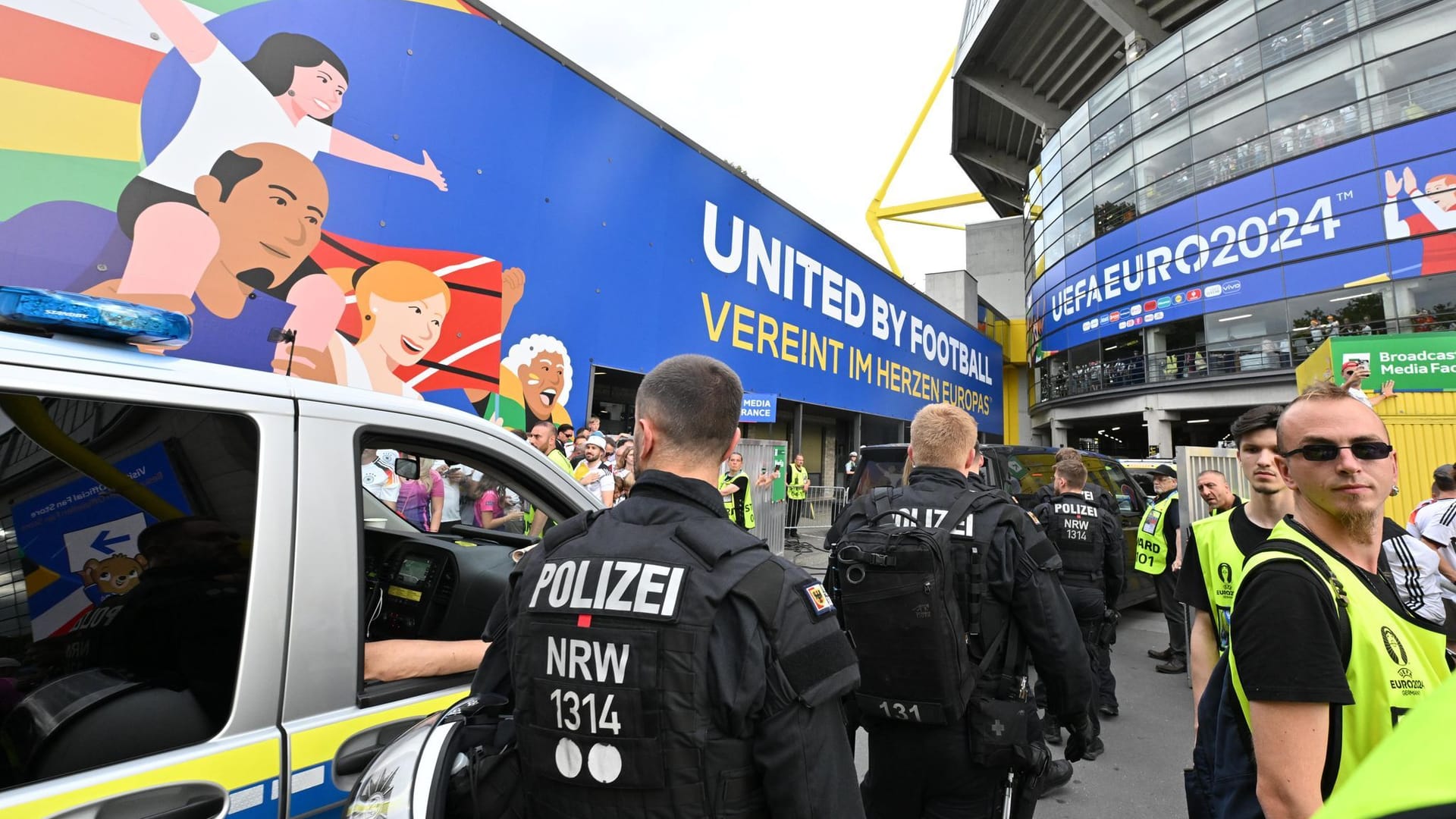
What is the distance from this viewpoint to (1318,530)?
4.96ft

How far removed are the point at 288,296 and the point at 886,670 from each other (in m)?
6.64

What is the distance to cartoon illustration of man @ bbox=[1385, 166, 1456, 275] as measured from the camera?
56.0 feet

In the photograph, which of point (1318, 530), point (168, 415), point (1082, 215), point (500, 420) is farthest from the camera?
point (1082, 215)

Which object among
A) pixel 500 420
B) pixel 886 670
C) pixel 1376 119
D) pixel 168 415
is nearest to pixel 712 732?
pixel 886 670

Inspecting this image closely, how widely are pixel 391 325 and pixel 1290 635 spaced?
758 cm

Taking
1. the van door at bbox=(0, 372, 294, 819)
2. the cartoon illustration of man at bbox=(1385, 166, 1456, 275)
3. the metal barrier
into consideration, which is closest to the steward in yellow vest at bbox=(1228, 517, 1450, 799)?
the van door at bbox=(0, 372, 294, 819)

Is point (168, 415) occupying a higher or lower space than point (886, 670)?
higher

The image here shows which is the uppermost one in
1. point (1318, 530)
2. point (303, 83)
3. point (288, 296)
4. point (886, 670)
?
point (303, 83)

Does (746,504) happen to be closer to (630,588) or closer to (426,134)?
(426,134)

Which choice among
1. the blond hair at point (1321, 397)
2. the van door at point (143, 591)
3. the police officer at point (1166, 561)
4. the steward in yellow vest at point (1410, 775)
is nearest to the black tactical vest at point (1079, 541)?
the police officer at point (1166, 561)

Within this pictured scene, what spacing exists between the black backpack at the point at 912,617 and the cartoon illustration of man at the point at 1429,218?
83.5ft

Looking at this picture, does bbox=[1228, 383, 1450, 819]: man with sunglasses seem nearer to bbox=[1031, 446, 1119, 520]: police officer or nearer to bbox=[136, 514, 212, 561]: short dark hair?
bbox=[136, 514, 212, 561]: short dark hair

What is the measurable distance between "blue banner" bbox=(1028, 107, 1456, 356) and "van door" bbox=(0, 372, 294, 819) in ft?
89.8

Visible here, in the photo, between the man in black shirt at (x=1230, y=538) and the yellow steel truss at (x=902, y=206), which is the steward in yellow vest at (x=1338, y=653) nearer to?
the man in black shirt at (x=1230, y=538)
